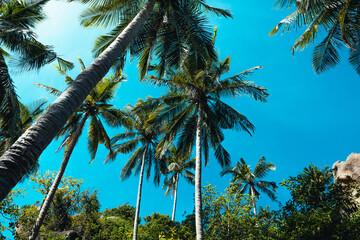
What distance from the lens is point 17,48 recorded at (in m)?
8.37

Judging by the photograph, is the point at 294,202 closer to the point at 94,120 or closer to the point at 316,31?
the point at 316,31

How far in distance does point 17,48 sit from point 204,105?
902 cm

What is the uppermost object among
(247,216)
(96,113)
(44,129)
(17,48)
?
(96,113)

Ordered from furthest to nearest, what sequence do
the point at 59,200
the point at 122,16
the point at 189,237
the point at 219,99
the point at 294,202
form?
the point at 59,200 < the point at 189,237 < the point at 219,99 < the point at 122,16 < the point at 294,202

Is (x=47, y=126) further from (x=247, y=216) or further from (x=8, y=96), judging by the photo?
(x=247, y=216)

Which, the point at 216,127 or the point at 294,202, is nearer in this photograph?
the point at 294,202

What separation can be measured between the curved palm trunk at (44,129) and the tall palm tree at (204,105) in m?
7.35

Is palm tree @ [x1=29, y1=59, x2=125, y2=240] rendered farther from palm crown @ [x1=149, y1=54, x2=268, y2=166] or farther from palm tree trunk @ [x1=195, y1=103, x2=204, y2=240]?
palm tree trunk @ [x1=195, y1=103, x2=204, y2=240]

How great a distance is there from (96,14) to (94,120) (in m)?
7.62

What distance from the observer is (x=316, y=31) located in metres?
11.4

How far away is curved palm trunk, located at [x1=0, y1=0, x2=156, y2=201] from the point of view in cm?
249

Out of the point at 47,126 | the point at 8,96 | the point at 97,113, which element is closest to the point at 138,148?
the point at 97,113

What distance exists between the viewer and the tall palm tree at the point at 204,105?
39.9ft

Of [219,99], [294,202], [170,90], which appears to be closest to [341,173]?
[294,202]
